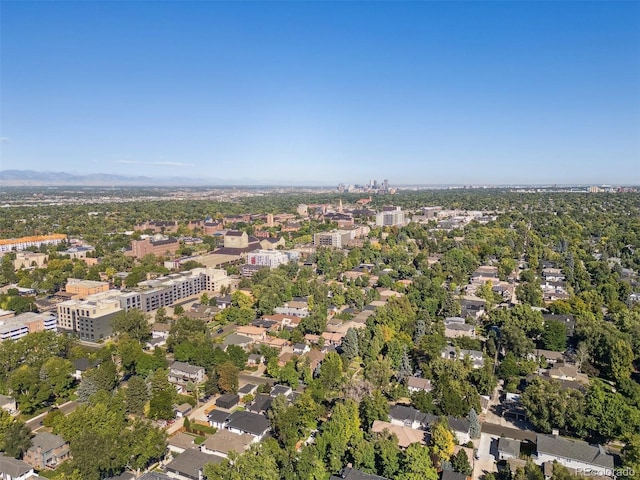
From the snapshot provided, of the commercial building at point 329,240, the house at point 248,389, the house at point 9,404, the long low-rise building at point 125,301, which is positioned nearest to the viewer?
the house at point 9,404

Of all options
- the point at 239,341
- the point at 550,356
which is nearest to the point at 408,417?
the point at 550,356

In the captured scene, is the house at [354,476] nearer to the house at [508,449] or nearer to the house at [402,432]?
the house at [402,432]

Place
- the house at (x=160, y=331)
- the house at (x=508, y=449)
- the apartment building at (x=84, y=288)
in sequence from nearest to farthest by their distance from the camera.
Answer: the house at (x=508, y=449)
the house at (x=160, y=331)
the apartment building at (x=84, y=288)

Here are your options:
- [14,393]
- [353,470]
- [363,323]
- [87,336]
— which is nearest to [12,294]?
[87,336]

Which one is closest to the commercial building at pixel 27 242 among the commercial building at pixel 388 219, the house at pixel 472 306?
the commercial building at pixel 388 219

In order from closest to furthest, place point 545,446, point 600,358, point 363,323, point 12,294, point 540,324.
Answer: point 545,446, point 600,358, point 540,324, point 363,323, point 12,294

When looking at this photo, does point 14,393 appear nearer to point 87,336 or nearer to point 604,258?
point 87,336

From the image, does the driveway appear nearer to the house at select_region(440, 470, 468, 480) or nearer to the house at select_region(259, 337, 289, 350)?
the house at select_region(440, 470, 468, 480)
